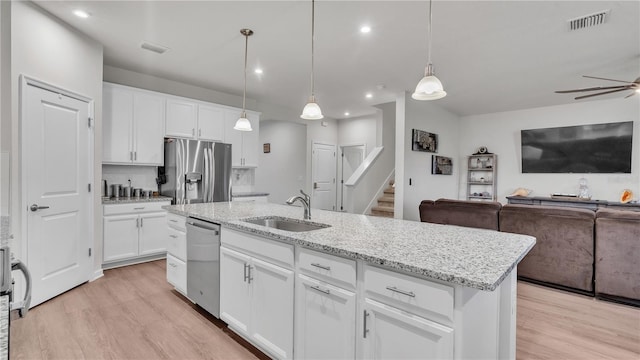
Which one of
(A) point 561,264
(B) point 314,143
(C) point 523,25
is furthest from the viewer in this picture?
(B) point 314,143

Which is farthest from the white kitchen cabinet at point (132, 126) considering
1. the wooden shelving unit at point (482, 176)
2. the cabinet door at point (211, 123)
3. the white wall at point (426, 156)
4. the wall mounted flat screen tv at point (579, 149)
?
the wall mounted flat screen tv at point (579, 149)

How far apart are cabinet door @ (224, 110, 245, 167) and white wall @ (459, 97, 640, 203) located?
540 centimetres

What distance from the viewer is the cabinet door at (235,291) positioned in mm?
2074

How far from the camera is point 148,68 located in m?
4.22

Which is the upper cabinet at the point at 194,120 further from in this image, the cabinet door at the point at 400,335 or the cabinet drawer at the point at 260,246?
the cabinet door at the point at 400,335

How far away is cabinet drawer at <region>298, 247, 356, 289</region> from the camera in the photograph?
57.9 inches

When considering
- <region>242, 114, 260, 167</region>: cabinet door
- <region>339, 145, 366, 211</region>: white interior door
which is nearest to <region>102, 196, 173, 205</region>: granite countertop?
<region>242, 114, 260, 167</region>: cabinet door

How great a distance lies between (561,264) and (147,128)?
5.32m

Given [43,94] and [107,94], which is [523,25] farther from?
[107,94]

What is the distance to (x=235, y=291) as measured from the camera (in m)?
2.18

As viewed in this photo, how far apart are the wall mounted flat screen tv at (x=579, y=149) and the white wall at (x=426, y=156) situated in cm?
143

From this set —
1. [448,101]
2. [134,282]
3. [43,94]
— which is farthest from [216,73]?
[448,101]

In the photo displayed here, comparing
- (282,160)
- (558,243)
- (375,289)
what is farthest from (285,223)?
(282,160)

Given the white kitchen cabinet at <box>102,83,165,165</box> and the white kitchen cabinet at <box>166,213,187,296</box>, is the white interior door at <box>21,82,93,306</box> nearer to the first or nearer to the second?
the white kitchen cabinet at <box>102,83,165,165</box>
